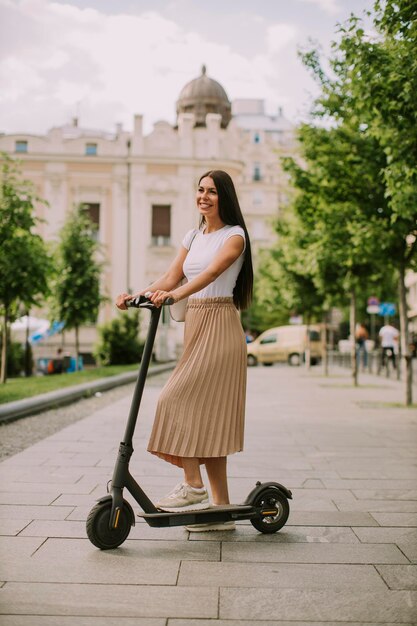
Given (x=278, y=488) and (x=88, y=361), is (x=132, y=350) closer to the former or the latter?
(x=88, y=361)

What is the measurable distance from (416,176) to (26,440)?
5.27m

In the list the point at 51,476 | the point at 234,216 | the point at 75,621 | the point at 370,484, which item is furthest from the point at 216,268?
the point at 51,476

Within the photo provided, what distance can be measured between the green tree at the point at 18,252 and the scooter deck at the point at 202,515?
15.4 m

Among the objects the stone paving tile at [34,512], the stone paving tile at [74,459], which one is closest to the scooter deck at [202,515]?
the stone paving tile at [34,512]

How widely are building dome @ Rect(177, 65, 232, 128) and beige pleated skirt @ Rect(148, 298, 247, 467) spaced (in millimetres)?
47936

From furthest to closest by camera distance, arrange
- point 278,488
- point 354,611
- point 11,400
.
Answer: point 11,400, point 278,488, point 354,611

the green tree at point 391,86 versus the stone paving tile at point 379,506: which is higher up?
the green tree at point 391,86

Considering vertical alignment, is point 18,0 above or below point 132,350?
above

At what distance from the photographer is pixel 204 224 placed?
16.4ft

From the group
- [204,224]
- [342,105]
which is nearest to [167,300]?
[204,224]

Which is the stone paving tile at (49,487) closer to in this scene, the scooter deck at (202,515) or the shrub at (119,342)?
the scooter deck at (202,515)

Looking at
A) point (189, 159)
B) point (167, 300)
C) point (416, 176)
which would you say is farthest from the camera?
point (189, 159)

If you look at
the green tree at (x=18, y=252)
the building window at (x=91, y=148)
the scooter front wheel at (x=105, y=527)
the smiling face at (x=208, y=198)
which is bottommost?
the scooter front wheel at (x=105, y=527)

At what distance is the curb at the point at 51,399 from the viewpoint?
10.9m
